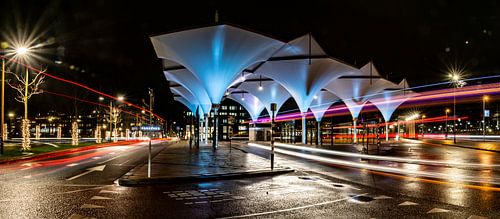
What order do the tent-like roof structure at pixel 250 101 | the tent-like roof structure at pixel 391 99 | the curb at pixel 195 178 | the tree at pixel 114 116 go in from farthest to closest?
the tent-like roof structure at pixel 250 101 < the tent-like roof structure at pixel 391 99 < the tree at pixel 114 116 < the curb at pixel 195 178

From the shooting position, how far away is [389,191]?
10914mm

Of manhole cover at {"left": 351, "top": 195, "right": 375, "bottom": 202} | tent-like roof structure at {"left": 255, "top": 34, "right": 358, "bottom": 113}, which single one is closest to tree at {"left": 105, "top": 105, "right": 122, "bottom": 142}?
tent-like roof structure at {"left": 255, "top": 34, "right": 358, "bottom": 113}

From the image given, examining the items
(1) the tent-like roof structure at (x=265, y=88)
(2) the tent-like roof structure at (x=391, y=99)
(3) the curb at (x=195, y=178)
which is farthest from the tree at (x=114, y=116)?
(2) the tent-like roof structure at (x=391, y=99)

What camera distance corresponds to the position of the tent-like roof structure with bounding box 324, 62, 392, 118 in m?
56.0

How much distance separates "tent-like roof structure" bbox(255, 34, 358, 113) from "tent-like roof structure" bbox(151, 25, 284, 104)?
551 cm

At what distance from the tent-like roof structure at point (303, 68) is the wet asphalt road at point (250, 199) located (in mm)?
29565

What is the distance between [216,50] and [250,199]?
25.2 m

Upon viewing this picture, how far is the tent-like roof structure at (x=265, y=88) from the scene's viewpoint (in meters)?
63.3

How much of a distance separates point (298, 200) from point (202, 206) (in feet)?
7.68

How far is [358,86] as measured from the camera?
190 feet

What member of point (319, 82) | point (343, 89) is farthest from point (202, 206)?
point (343, 89)

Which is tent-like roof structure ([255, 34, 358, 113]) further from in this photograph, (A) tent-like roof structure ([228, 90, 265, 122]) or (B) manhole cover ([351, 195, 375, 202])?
(A) tent-like roof structure ([228, 90, 265, 122])

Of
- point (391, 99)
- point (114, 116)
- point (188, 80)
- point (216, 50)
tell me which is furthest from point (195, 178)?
point (391, 99)

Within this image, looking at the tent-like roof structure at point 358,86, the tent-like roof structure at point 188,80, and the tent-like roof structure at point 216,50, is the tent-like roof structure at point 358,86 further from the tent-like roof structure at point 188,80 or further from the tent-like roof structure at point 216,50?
the tent-like roof structure at point 216,50
